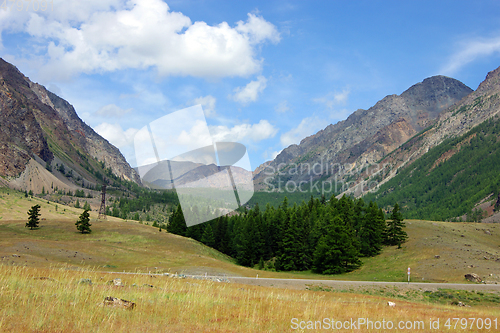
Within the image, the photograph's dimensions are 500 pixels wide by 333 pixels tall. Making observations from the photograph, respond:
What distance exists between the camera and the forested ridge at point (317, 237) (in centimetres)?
5562

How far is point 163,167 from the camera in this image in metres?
18.3

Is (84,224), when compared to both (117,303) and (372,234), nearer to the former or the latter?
(372,234)

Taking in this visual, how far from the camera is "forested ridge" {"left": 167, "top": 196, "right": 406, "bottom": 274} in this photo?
55.6 metres

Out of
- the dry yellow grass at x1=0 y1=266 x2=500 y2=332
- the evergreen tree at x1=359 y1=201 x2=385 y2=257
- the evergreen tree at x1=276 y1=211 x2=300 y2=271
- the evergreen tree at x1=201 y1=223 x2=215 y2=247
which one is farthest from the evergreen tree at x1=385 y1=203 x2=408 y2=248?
the dry yellow grass at x1=0 y1=266 x2=500 y2=332

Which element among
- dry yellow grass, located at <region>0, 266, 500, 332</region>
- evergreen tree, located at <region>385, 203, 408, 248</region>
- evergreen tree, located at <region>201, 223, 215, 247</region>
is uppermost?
evergreen tree, located at <region>385, 203, 408, 248</region>

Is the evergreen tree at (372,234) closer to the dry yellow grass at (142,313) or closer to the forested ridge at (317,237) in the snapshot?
the forested ridge at (317,237)

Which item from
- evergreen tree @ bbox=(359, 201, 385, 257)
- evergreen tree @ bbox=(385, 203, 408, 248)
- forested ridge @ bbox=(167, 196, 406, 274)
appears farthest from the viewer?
evergreen tree @ bbox=(385, 203, 408, 248)

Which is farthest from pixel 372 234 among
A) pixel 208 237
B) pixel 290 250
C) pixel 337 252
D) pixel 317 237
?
pixel 208 237

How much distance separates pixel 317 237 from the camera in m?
64.9

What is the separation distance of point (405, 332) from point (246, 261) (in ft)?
209

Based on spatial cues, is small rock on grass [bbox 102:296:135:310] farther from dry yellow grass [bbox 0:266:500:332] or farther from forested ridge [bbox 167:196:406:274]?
forested ridge [bbox 167:196:406:274]

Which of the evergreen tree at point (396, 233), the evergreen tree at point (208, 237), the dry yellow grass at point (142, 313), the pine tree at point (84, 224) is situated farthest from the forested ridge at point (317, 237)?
the dry yellow grass at point (142, 313)

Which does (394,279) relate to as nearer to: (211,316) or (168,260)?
(168,260)

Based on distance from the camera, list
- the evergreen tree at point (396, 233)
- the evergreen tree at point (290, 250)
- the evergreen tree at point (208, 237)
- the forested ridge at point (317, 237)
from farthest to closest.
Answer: the evergreen tree at point (208, 237) → the evergreen tree at point (290, 250) → the evergreen tree at point (396, 233) → the forested ridge at point (317, 237)
